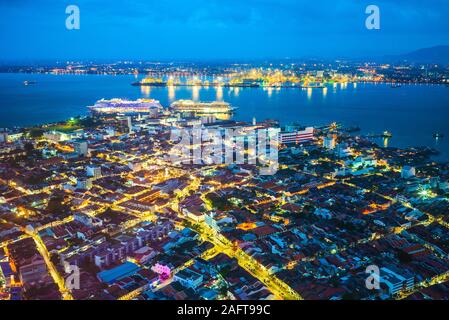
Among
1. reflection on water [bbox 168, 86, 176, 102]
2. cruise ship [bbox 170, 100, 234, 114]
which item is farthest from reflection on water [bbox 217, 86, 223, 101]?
cruise ship [bbox 170, 100, 234, 114]

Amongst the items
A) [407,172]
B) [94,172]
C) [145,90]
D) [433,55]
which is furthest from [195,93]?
[433,55]

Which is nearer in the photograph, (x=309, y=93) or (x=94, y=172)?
(x=94, y=172)

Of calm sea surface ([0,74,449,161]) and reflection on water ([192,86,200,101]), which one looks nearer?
calm sea surface ([0,74,449,161])

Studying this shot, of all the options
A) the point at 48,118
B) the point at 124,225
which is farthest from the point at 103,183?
the point at 48,118

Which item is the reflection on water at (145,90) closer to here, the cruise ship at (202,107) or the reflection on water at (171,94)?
the reflection on water at (171,94)

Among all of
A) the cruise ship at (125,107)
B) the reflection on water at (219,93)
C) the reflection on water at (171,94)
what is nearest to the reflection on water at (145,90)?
the reflection on water at (171,94)

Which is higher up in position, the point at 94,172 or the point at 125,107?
the point at 125,107

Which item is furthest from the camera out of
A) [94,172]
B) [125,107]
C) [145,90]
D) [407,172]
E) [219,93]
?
[145,90]

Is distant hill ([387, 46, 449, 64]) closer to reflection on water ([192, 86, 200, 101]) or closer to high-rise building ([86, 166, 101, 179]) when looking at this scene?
reflection on water ([192, 86, 200, 101])

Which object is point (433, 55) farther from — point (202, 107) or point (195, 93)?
point (202, 107)
